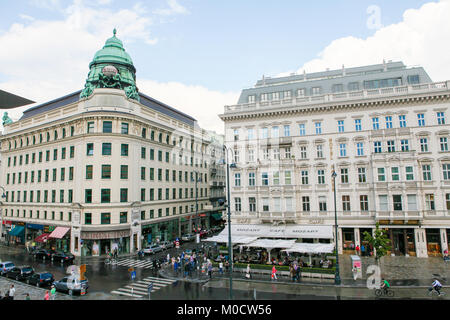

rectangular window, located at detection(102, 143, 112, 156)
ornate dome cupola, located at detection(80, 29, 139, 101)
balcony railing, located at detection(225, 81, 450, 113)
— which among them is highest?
ornate dome cupola, located at detection(80, 29, 139, 101)

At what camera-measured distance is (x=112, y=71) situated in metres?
42.0

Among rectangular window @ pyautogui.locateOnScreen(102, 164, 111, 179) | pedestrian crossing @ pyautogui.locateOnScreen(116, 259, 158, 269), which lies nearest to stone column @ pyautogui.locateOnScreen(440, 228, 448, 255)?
pedestrian crossing @ pyautogui.locateOnScreen(116, 259, 158, 269)

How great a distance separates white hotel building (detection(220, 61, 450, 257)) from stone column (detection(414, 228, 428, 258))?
4.0 inches

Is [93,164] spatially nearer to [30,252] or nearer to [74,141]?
[74,141]

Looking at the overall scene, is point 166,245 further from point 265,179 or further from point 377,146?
point 377,146

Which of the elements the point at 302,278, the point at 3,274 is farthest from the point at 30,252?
the point at 302,278

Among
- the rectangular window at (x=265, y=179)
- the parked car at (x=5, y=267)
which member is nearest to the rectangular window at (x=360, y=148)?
the rectangular window at (x=265, y=179)

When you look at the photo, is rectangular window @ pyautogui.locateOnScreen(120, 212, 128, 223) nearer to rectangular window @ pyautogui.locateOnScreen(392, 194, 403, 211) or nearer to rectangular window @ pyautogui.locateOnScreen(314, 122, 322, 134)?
rectangular window @ pyautogui.locateOnScreen(314, 122, 322, 134)

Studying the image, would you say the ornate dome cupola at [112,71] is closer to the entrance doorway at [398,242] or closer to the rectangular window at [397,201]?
the rectangular window at [397,201]

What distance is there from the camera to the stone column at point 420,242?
33.6m

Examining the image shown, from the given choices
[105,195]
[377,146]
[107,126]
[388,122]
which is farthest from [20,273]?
[388,122]

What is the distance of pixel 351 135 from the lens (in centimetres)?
3675

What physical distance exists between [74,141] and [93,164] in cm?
572

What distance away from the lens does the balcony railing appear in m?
34.7
